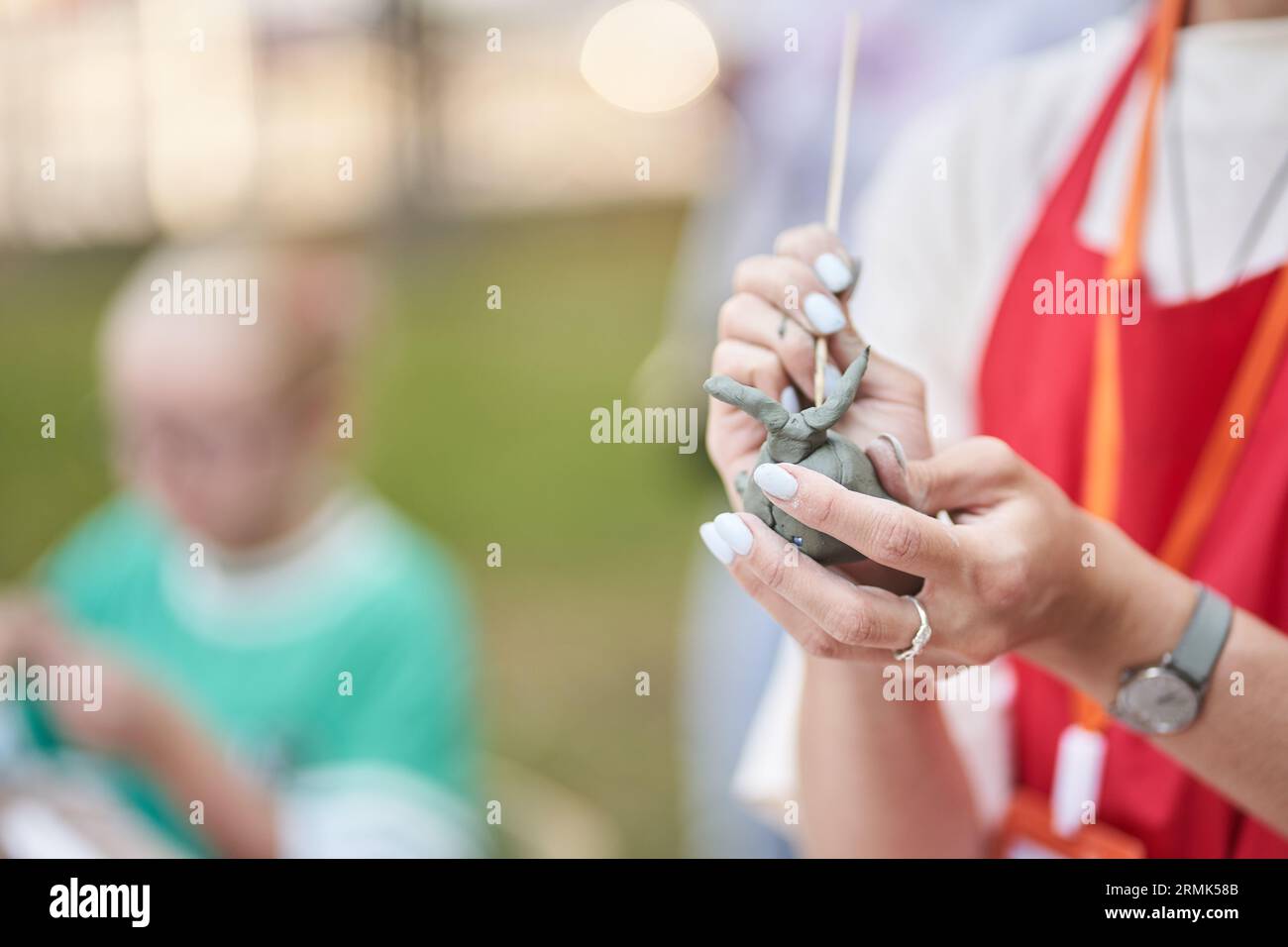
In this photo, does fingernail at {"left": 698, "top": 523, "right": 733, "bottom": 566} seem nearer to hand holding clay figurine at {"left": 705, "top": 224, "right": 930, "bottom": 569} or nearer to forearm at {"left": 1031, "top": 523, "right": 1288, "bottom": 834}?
hand holding clay figurine at {"left": 705, "top": 224, "right": 930, "bottom": 569}

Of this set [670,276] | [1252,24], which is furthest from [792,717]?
[670,276]

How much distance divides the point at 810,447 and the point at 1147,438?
251mm

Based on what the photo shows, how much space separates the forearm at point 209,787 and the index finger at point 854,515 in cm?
57

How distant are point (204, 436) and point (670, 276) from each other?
3.84ft

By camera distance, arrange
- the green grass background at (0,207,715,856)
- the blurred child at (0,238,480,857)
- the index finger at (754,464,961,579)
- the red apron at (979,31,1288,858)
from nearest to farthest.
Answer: the index finger at (754,464,961,579) < the red apron at (979,31,1288,858) < the blurred child at (0,238,480,857) < the green grass background at (0,207,715,856)

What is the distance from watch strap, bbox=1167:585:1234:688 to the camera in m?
0.39

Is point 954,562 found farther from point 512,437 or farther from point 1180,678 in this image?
point 512,437

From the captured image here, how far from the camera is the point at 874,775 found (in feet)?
1.62

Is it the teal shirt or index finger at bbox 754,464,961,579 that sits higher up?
index finger at bbox 754,464,961,579

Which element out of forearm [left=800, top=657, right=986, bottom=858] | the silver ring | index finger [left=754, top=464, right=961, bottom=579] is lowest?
forearm [left=800, top=657, right=986, bottom=858]

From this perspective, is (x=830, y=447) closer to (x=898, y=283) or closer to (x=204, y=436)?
(x=898, y=283)

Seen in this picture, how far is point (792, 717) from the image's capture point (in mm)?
578

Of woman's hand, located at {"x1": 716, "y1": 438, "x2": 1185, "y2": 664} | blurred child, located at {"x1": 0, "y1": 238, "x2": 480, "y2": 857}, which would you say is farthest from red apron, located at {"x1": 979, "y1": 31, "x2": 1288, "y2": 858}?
blurred child, located at {"x1": 0, "y1": 238, "x2": 480, "y2": 857}

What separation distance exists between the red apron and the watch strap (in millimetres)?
91
